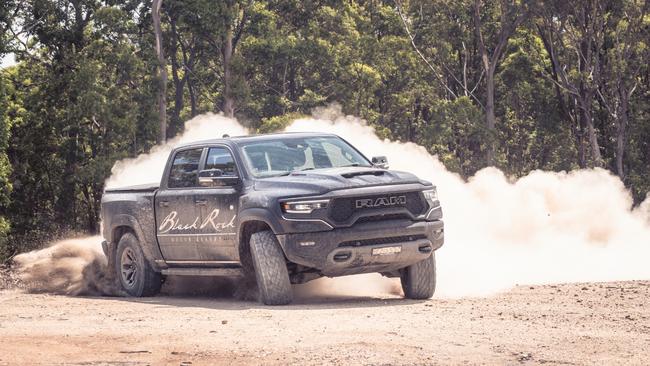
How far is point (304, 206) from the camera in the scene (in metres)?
12.4

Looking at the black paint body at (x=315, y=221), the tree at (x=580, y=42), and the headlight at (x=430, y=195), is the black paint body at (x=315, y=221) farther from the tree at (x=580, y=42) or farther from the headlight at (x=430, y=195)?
the tree at (x=580, y=42)

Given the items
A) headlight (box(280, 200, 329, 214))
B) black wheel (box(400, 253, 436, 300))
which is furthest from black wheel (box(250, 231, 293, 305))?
black wheel (box(400, 253, 436, 300))

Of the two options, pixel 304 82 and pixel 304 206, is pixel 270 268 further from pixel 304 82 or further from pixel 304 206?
pixel 304 82

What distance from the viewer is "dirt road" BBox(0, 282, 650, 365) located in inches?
349

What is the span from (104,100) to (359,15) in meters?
17.8

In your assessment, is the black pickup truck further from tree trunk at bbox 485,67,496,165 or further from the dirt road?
tree trunk at bbox 485,67,496,165

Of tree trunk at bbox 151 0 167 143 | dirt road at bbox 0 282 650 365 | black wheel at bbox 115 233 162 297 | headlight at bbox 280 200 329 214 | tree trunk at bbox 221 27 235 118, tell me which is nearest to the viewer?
dirt road at bbox 0 282 650 365

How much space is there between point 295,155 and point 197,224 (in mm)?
1436

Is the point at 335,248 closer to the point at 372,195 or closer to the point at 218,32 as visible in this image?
the point at 372,195

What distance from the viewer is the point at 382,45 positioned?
192ft

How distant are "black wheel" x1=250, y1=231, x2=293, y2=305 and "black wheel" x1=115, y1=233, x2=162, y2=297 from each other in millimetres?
3011

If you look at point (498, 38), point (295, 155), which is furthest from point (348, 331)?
point (498, 38)

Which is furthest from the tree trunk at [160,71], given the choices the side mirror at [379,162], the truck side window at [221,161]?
the side mirror at [379,162]

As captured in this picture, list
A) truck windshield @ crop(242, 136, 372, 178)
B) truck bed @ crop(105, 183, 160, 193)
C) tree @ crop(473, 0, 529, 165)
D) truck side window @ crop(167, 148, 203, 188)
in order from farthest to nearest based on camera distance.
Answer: tree @ crop(473, 0, 529, 165)
truck bed @ crop(105, 183, 160, 193)
truck side window @ crop(167, 148, 203, 188)
truck windshield @ crop(242, 136, 372, 178)
